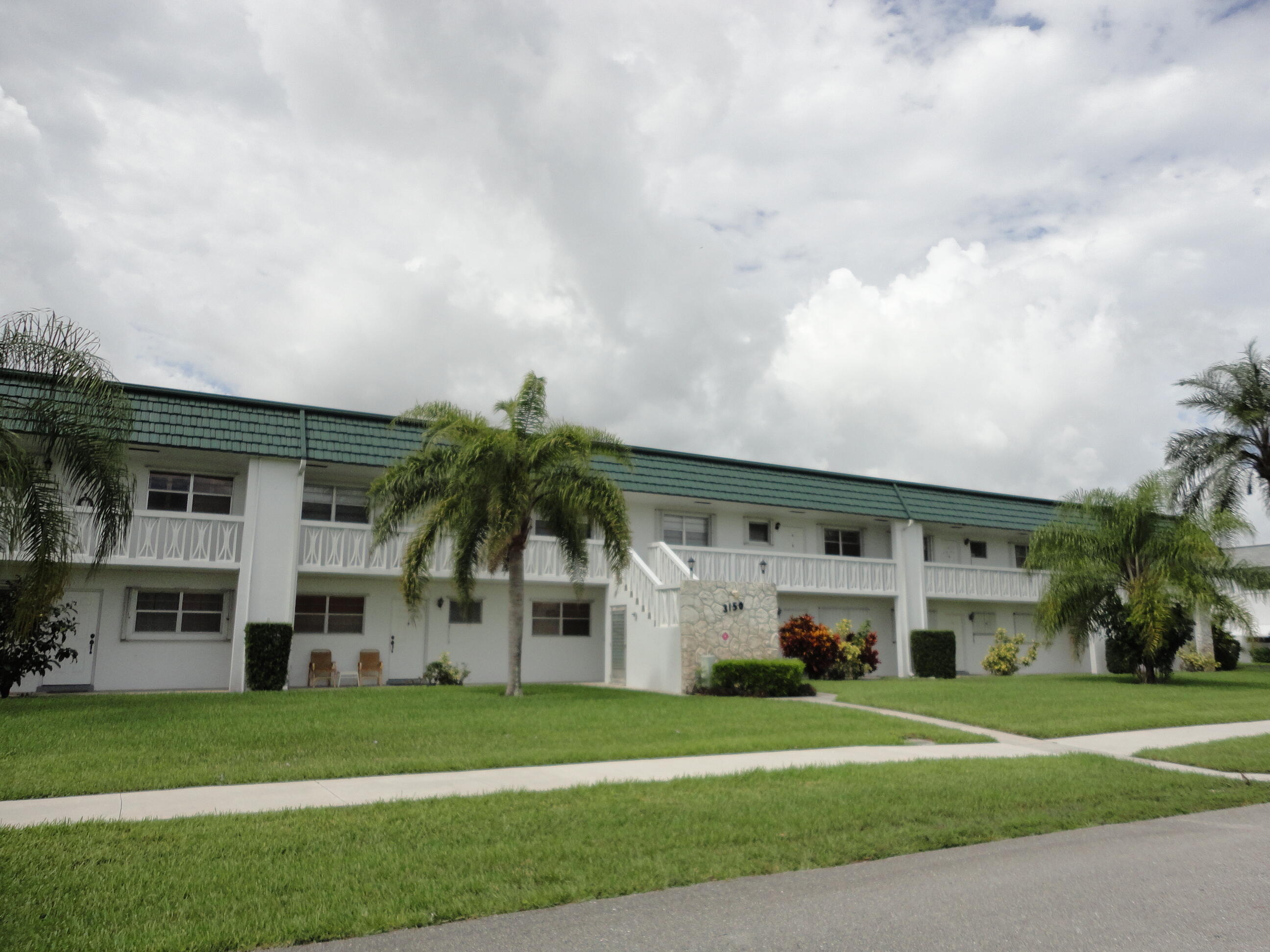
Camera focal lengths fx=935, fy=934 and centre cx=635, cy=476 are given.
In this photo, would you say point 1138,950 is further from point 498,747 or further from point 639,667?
point 639,667

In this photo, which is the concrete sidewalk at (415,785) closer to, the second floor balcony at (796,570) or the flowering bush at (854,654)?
the flowering bush at (854,654)

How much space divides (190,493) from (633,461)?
34.7ft

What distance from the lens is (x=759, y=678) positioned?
60.4 feet

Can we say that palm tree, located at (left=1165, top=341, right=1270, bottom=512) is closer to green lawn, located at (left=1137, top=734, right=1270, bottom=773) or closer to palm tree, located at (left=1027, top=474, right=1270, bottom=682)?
palm tree, located at (left=1027, top=474, right=1270, bottom=682)

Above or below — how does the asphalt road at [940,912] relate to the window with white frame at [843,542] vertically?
below

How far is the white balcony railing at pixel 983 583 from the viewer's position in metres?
28.0

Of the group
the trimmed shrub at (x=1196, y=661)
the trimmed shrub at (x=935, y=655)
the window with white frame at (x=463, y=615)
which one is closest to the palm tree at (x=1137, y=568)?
the trimmed shrub at (x=935, y=655)

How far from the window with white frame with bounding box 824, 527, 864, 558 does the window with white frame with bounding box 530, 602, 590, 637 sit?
8330 mm

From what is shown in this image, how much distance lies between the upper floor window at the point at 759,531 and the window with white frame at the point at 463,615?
847 centimetres

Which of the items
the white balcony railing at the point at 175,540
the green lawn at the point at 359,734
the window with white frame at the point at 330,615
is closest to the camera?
the green lawn at the point at 359,734

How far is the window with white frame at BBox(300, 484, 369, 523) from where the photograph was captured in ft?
72.6

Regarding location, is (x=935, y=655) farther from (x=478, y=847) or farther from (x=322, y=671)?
(x=478, y=847)

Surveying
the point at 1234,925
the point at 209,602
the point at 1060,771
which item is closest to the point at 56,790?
the point at 1234,925

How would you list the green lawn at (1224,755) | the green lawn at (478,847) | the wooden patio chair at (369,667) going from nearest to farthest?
the green lawn at (478,847), the green lawn at (1224,755), the wooden patio chair at (369,667)
